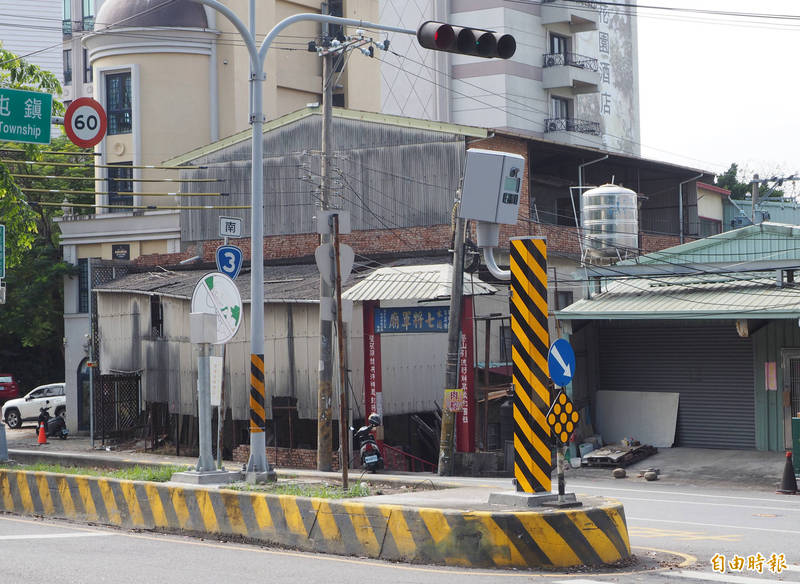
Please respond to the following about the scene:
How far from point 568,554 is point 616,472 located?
15.1 metres

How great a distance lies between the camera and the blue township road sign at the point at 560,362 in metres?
12.4

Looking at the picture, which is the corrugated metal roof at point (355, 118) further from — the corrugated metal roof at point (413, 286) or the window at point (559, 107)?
the window at point (559, 107)

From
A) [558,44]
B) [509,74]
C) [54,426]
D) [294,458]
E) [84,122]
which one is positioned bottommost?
[54,426]

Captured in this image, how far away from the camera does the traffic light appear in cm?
1342

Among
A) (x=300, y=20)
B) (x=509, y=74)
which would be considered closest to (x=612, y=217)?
(x=300, y=20)

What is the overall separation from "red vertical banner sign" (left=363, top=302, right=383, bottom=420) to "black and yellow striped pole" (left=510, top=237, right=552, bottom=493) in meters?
16.1

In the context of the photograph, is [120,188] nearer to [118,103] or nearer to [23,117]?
[118,103]

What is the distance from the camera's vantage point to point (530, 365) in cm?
1203

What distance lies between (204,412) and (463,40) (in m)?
6.22

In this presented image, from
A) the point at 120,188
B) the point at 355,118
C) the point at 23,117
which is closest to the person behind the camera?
the point at 23,117

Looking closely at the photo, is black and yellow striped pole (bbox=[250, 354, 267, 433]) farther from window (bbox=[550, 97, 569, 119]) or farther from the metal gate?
window (bbox=[550, 97, 569, 119])

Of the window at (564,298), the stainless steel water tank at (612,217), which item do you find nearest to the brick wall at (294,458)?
the window at (564,298)

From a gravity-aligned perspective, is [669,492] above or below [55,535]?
below

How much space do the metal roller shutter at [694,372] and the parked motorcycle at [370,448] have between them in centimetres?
732
